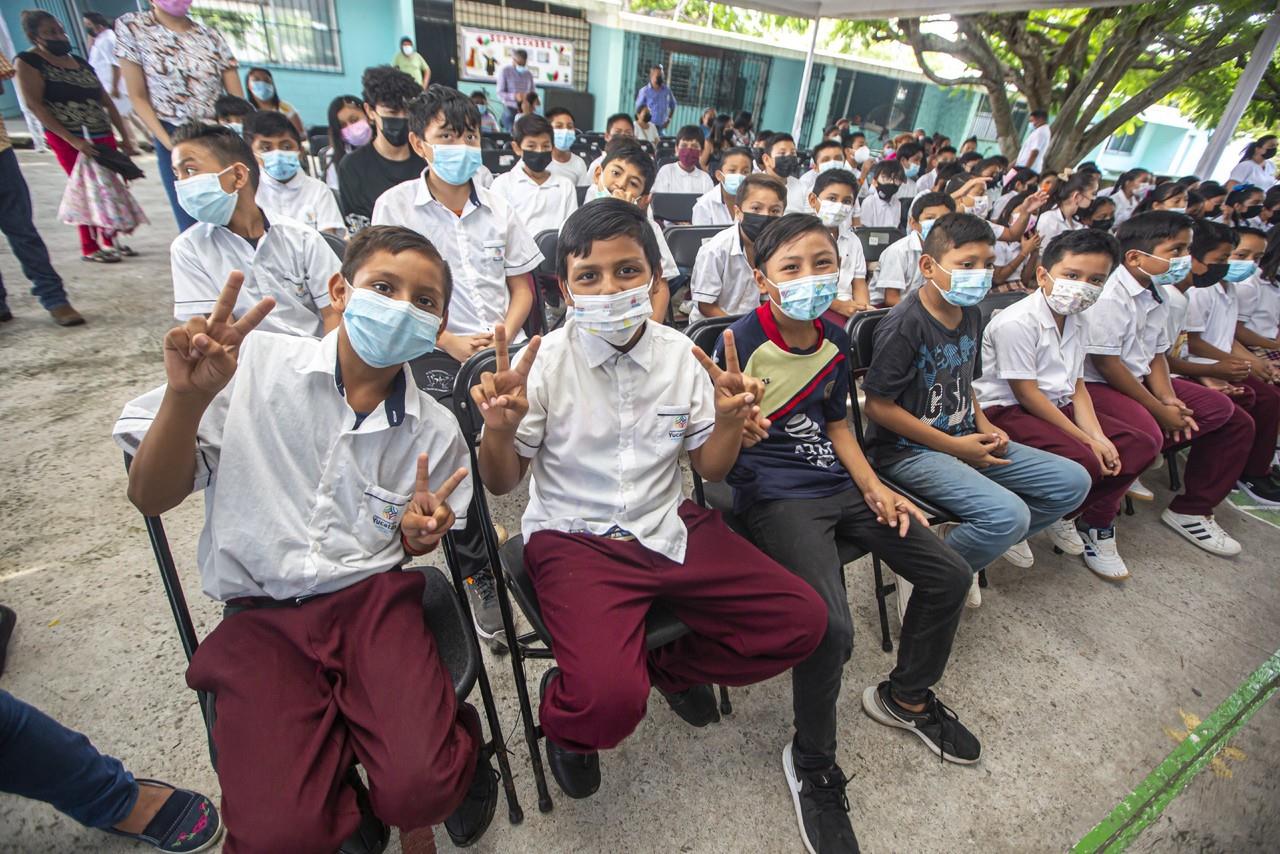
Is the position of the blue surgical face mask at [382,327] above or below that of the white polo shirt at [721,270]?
above

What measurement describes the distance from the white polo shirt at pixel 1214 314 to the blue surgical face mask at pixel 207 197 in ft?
15.8

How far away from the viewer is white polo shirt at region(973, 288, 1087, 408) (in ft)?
8.41

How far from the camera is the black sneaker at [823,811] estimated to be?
61.5 inches

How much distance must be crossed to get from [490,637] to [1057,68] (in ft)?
50.6

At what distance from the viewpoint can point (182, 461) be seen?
120 cm

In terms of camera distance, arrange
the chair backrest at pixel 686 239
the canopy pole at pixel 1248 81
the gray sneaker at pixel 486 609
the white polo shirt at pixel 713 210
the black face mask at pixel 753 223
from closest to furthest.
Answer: the gray sneaker at pixel 486 609 → the black face mask at pixel 753 223 → the chair backrest at pixel 686 239 → the white polo shirt at pixel 713 210 → the canopy pole at pixel 1248 81

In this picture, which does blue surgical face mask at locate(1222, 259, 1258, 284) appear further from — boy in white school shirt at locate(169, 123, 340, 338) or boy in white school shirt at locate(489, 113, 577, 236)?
boy in white school shirt at locate(169, 123, 340, 338)

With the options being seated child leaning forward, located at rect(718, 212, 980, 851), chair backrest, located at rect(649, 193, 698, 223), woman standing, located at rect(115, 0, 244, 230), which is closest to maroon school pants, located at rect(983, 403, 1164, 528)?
seated child leaning forward, located at rect(718, 212, 980, 851)

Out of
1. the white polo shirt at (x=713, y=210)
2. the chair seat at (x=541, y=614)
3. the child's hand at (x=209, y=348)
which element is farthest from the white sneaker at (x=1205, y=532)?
the child's hand at (x=209, y=348)

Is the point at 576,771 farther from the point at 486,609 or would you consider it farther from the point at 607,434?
the point at 607,434

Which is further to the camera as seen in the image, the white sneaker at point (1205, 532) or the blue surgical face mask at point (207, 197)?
the white sneaker at point (1205, 532)

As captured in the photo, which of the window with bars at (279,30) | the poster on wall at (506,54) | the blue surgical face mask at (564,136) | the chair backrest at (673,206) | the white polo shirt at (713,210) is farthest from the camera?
the poster on wall at (506,54)

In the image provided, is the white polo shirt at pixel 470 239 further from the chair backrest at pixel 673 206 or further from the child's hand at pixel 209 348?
the chair backrest at pixel 673 206

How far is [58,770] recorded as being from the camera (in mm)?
1280
